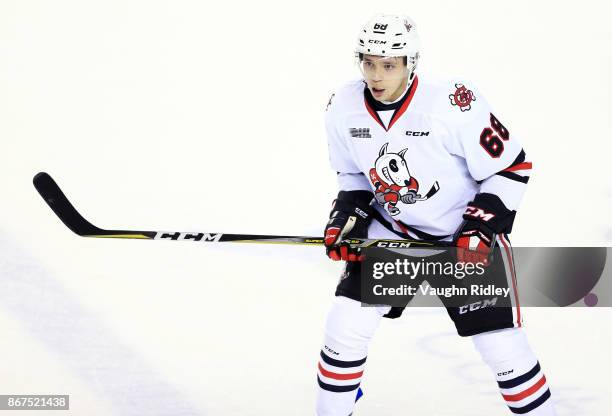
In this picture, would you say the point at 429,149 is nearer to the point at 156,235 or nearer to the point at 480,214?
the point at 480,214

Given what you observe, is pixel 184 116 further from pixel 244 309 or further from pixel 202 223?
pixel 244 309

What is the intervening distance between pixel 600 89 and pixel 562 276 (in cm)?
238

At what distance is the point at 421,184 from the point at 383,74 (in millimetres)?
366

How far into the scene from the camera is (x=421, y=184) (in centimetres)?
337

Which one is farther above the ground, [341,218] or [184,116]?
[341,218]

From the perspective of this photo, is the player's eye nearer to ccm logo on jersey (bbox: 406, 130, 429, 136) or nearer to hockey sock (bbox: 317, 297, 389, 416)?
ccm logo on jersey (bbox: 406, 130, 429, 136)

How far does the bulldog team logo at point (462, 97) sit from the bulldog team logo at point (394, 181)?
21 cm

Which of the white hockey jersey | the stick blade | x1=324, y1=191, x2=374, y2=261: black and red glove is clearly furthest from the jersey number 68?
the stick blade

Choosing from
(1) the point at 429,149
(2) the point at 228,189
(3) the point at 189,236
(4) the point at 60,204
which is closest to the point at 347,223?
(1) the point at 429,149

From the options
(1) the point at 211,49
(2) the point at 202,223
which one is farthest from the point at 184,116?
(2) the point at 202,223

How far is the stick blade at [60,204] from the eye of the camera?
3.44m

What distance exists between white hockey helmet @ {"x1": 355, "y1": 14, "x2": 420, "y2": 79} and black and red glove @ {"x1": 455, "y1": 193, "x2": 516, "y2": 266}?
460 millimetres

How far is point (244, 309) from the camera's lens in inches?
174

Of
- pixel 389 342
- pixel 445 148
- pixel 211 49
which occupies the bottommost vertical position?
pixel 389 342
